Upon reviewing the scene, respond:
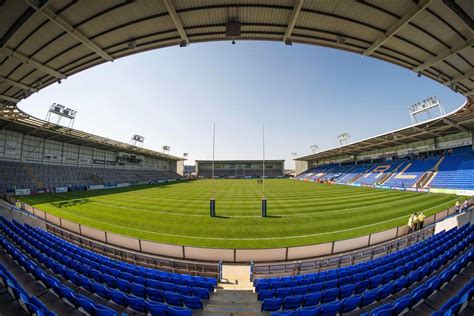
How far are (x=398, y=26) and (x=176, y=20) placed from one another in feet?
29.4

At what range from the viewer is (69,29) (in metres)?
7.67

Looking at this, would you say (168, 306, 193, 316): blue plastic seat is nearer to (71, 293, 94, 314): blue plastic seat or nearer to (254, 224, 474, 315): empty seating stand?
(71, 293, 94, 314): blue plastic seat

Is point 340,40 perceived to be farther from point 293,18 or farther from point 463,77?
point 463,77

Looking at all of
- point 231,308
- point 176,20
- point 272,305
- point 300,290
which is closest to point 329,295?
point 300,290

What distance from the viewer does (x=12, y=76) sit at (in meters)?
11.0

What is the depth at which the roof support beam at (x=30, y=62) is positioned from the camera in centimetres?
862

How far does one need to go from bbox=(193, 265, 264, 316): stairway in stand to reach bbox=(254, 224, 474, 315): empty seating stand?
0.42 meters

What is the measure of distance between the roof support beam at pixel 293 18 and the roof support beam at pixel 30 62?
12.3 m

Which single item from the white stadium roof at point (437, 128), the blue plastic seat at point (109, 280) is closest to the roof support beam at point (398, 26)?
the blue plastic seat at point (109, 280)

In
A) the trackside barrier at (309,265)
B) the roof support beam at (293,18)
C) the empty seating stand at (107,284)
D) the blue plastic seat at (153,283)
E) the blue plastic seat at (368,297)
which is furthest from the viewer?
the trackside barrier at (309,265)

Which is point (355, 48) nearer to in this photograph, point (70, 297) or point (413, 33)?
point (413, 33)

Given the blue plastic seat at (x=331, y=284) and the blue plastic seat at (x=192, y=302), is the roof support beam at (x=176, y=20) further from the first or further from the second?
the blue plastic seat at (x=331, y=284)

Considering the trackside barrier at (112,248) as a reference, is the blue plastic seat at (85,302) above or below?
above

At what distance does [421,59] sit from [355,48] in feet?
12.0
